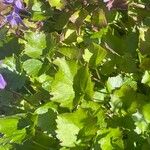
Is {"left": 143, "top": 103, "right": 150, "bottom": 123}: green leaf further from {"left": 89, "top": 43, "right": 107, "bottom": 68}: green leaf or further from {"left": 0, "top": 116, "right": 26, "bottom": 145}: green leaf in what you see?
{"left": 0, "top": 116, "right": 26, "bottom": 145}: green leaf

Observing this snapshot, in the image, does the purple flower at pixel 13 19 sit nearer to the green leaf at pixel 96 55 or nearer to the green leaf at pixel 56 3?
the green leaf at pixel 56 3

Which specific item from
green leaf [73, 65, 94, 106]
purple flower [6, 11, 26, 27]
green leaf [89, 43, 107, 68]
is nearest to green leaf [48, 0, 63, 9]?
purple flower [6, 11, 26, 27]

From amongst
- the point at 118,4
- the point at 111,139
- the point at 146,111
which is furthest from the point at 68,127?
the point at 118,4

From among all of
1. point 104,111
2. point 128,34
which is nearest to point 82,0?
point 128,34

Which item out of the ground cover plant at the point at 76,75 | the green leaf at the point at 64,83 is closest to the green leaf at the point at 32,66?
the ground cover plant at the point at 76,75

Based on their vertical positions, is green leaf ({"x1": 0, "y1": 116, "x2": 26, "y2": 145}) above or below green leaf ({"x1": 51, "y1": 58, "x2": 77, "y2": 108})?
below

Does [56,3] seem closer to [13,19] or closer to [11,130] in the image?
[13,19]

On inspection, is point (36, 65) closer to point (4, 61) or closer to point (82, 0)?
point (4, 61)
